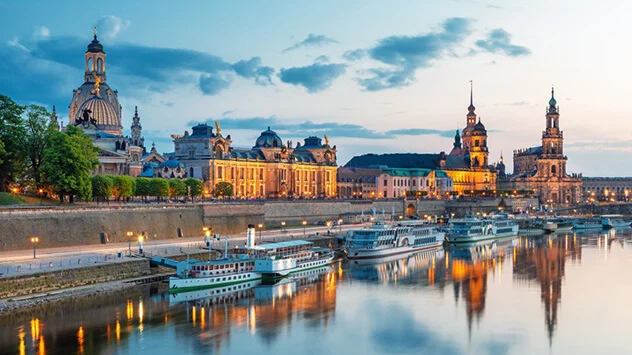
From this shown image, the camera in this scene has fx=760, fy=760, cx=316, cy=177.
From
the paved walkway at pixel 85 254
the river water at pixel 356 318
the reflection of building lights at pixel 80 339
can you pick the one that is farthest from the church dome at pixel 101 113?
the reflection of building lights at pixel 80 339

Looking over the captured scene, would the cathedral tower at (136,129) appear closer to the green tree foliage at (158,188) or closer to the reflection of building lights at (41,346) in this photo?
the green tree foliage at (158,188)

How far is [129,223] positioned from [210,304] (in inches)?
893

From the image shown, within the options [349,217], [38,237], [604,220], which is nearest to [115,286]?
[38,237]

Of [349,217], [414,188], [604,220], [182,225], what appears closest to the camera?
[182,225]

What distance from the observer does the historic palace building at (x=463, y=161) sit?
168 meters

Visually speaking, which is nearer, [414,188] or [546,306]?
[546,306]

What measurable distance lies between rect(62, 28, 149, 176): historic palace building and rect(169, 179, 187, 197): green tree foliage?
19.4ft

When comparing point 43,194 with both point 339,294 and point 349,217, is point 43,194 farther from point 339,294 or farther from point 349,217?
point 349,217

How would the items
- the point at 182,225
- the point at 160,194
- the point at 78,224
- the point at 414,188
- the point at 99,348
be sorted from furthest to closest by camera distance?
the point at 414,188 → the point at 160,194 → the point at 182,225 → the point at 78,224 → the point at 99,348

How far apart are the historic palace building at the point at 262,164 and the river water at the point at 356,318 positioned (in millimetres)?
47413

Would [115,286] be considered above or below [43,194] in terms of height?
below

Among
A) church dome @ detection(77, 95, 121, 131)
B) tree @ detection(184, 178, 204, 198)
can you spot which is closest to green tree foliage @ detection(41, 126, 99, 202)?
tree @ detection(184, 178, 204, 198)

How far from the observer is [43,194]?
2586 inches

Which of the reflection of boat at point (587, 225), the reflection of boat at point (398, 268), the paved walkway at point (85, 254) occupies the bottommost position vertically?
the reflection of boat at point (398, 268)
